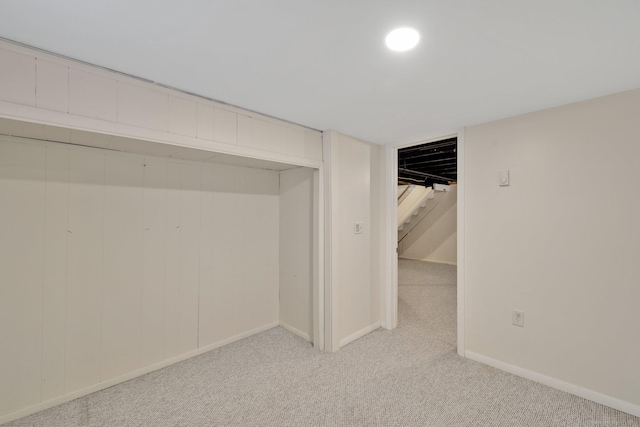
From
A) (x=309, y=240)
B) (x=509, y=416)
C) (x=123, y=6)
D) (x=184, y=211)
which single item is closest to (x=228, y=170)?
(x=184, y=211)

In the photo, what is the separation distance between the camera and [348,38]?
4.06ft

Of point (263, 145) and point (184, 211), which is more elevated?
point (263, 145)

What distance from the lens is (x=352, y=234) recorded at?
9.05 ft

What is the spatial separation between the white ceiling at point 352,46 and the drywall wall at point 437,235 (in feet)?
16.3

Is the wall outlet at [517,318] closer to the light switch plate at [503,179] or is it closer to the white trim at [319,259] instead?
the light switch plate at [503,179]

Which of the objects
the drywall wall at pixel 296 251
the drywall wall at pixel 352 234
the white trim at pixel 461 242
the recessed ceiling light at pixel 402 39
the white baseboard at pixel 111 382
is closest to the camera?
the recessed ceiling light at pixel 402 39

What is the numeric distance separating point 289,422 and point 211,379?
739 millimetres

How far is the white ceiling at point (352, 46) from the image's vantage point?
3.50 ft

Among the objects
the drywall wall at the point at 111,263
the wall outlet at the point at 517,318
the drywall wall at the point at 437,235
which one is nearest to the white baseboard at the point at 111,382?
the drywall wall at the point at 111,263

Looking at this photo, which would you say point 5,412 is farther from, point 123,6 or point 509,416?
point 509,416

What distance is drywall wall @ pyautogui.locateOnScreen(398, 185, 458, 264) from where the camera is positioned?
6.58 metres

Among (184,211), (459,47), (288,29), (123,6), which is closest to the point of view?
(123,6)

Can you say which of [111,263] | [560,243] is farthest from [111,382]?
[560,243]

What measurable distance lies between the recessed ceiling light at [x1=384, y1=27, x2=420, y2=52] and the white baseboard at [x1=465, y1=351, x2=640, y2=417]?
2378 mm
